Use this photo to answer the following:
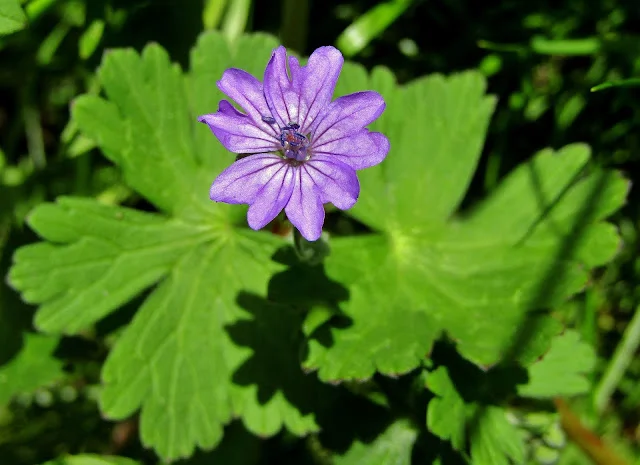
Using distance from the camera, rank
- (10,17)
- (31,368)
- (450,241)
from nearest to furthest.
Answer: (10,17) < (450,241) < (31,368)

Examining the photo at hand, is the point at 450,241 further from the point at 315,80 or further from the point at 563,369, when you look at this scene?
the point at 315,80

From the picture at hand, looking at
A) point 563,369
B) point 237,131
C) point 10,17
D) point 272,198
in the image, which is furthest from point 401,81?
point 10,17

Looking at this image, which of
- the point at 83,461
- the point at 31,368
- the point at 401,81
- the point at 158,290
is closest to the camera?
the point at 158,290

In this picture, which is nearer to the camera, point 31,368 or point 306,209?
point 306,209

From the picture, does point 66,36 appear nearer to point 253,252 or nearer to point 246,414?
point 253,252

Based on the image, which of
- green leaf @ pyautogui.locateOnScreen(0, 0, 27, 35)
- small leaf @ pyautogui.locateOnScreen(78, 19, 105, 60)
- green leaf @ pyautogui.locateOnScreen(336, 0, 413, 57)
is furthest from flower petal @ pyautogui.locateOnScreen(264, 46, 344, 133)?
small leaf @ pyautogui.locateOnScreen(78, 19, 105, 60)

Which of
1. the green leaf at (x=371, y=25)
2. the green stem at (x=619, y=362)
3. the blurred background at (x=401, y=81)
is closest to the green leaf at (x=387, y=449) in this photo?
the blurred background at (x=401, y=81)
